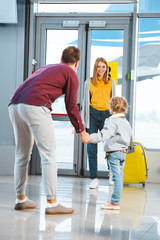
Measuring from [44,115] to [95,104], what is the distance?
175 cm

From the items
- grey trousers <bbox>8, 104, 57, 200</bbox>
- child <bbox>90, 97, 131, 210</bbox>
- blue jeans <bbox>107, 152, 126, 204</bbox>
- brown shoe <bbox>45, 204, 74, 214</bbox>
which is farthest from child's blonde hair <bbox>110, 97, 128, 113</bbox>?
brown shoe <bbox>45, 204, 74, 214</bbox>

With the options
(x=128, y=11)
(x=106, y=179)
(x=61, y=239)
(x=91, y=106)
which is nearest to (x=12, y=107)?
(x=61, y=239)

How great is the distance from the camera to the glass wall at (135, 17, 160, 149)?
531 cm

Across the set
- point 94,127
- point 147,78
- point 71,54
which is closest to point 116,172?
point 71,54

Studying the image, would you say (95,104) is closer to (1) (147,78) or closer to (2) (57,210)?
(1) (147,78)

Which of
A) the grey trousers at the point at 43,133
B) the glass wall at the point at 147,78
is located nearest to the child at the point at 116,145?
the grey trousers at the point at 43,133

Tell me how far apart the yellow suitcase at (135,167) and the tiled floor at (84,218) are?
16.4 inches

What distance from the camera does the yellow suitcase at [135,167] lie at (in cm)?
461

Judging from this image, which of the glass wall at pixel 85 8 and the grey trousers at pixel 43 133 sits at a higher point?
the glass wall at pixel 85 8

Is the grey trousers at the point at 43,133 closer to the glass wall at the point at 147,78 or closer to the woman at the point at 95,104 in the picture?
the woman at the point at 95,104

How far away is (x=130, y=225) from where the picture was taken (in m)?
2.62

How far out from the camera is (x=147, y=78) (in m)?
5.34

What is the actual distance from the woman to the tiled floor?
0.48 m

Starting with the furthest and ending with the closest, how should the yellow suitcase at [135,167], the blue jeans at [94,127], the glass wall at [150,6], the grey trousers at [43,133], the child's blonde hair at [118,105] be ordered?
the glass wall at [150,6], the yellow suitcase at [135,167], the blue jeans at [94,127], the child's blonde hair at [118,105], the grey trousers at [43,133]
